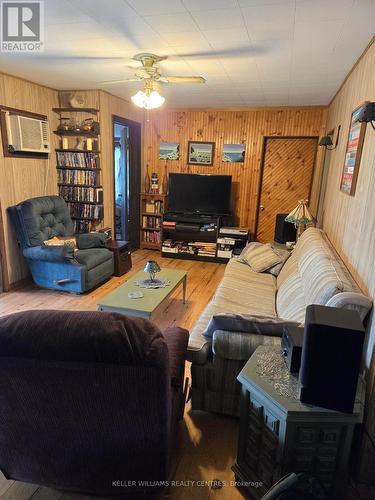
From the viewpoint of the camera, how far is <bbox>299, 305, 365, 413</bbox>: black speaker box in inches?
49.5

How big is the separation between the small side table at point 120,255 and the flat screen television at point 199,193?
4.35ft

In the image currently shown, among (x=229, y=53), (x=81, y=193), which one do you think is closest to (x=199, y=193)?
(x=81, y=193)

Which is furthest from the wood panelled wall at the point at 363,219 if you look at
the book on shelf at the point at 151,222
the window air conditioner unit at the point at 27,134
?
the window air conditioner unit at the point at 27,134

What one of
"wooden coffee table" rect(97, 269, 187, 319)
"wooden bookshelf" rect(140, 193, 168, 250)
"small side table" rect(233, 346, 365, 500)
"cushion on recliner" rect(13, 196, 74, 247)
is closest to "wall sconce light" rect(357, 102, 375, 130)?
"small side table" rect(233, 346, 365, 500)

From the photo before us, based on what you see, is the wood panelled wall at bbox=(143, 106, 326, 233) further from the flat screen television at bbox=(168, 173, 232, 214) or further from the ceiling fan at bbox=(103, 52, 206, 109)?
the ceiling fan at bbox=(103, 52, 206, 109)

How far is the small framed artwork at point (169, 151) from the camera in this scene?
5605 mm

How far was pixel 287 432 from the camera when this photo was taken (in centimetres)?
133

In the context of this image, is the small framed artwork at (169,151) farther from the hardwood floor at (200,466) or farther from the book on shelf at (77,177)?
the hardwood floor at (200,466)

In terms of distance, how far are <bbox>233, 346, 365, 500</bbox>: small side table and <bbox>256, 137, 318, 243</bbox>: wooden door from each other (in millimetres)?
4170

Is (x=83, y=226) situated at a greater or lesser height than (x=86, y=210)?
lesser

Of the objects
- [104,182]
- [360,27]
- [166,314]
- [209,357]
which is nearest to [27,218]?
[104,182]

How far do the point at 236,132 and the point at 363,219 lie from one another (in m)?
3.72

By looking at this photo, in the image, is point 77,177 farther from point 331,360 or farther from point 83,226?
point 331,360

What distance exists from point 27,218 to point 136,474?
125 inches
